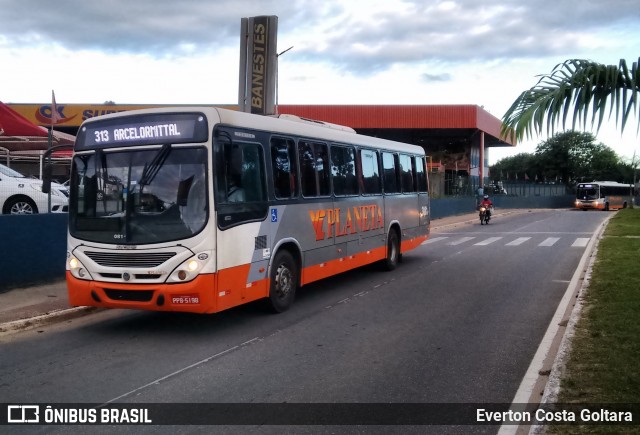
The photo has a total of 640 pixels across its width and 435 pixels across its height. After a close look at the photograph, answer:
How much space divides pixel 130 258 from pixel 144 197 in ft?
2.64

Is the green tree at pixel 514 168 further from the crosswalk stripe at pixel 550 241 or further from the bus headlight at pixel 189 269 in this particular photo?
the bus headlight at pixel 189 269

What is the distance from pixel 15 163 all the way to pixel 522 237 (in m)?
18.5

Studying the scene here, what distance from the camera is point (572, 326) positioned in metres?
8.03

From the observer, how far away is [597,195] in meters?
57.9

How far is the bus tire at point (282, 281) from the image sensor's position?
9195 mm

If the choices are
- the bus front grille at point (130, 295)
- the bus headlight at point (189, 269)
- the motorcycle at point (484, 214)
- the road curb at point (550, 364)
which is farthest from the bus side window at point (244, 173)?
the motorcycle at point (484, 214)

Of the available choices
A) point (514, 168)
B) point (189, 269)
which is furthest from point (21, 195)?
point (514, 168)

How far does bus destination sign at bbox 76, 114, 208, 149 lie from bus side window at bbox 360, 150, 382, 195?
214 inches

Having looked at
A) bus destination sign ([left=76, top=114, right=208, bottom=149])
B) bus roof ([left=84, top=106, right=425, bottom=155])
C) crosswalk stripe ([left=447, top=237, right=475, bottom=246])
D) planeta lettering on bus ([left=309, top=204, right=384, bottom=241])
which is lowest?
crosswalk stripe ([left=447, top=237, right=475, bottom=246])

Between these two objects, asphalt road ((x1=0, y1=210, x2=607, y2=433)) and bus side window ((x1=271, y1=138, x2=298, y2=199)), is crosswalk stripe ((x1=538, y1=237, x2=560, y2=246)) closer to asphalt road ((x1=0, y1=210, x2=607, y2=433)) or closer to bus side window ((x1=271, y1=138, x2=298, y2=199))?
asphalt road ((x1=0, y1=210, x2=607, y2=433))

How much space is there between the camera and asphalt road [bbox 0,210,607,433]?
581 centimetres

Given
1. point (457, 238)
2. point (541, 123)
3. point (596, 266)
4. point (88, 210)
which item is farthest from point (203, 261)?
point (457, 238)

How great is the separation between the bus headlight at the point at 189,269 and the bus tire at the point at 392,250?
7.19 m

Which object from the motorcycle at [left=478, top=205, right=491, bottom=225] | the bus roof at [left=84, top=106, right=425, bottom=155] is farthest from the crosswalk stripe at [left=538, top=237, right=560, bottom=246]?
the motorcycle at [left=478, top=205, right=491, bottom=225]
